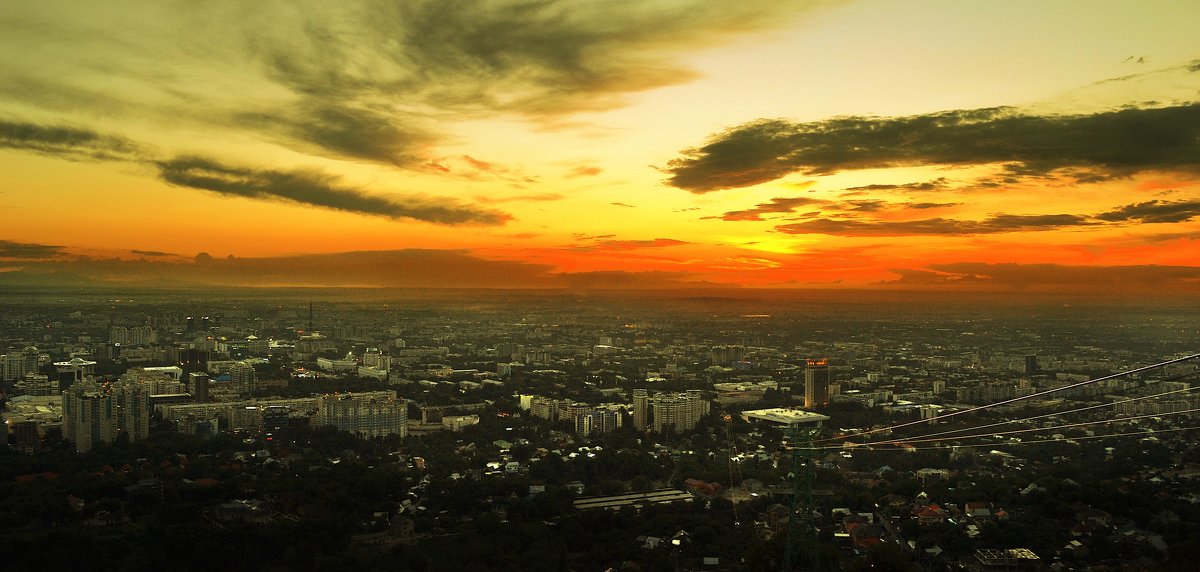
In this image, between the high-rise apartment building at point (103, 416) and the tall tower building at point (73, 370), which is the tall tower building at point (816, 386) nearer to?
the high-rise apartment building at point (103, 416)

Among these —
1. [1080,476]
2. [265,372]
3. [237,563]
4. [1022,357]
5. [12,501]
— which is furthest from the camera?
[1022,357]

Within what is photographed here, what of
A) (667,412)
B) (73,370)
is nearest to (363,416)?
(667,412)

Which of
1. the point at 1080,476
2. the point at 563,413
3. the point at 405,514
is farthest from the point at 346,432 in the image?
the point at 1080,476

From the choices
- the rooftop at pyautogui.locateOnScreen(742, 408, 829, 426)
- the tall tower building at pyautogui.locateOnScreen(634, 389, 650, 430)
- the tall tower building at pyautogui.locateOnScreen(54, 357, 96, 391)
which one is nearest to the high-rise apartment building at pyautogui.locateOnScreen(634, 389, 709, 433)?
the tall tower building at pyautogui.locateOnScreen(634, 389, 650, 430)

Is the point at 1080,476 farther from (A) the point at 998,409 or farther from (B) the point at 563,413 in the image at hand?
(B) the point at 563,413

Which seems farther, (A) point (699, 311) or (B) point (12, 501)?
(A) point (699, 311)

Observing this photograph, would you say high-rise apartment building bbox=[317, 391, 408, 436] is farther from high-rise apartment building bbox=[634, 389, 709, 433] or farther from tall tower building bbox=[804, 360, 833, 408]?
tall tower building bbox=[804, 360, 833, 408]

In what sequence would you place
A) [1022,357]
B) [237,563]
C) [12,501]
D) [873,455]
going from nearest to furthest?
1. [237,563]
2. [12,501]
3. [873,455]
4. [1022,357]
